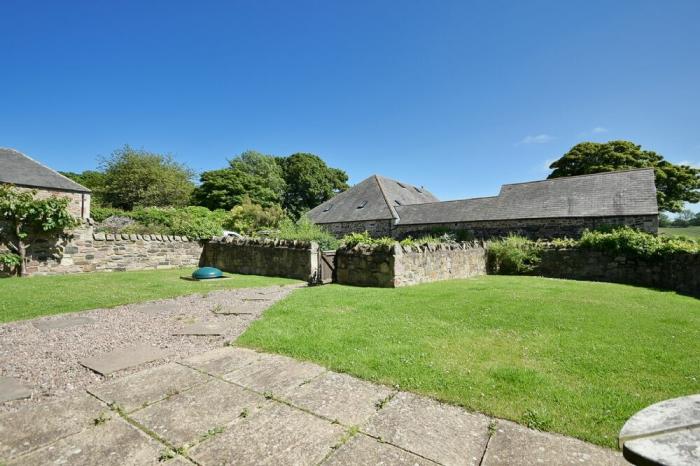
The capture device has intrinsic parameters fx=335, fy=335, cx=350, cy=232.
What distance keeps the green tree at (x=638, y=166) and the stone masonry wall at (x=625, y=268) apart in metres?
27.6

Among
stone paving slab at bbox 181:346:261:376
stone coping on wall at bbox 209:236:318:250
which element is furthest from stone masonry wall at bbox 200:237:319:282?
stone paving slab at bbox 181:346:261:376

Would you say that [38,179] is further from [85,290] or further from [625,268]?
[625,268]

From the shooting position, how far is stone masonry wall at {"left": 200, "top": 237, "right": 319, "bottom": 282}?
1163 centimetres

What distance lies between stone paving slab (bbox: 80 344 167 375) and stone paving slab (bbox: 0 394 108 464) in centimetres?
70

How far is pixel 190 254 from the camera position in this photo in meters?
15.1

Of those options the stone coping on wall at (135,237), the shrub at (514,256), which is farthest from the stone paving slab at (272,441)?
the shrub at (514,256)

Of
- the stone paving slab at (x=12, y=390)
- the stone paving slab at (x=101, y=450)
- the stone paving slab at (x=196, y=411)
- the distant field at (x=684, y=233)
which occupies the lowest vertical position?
the stone paving slab at (x=12, y=390)

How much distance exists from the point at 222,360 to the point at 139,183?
32492 mm

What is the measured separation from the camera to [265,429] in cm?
250

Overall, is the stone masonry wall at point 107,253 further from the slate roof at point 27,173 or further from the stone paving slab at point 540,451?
the stone paving slab at point 540,451

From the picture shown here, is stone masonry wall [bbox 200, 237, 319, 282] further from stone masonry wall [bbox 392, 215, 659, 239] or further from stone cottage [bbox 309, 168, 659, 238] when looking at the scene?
stone masonry wall [bbox 392, 215, 659, 239]

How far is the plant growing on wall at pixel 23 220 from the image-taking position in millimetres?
10359

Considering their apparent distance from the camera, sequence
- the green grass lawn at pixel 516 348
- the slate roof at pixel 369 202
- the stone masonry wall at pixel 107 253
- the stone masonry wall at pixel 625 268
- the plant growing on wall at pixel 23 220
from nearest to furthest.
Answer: the green grass lawn at pixel 516 348 < the stone masonry wall at pixel 625 268 < the plant growing on wall at pixel 23 220 < the stone masonry wall at pixel 107 253 < the slate roof at pixel 369 202

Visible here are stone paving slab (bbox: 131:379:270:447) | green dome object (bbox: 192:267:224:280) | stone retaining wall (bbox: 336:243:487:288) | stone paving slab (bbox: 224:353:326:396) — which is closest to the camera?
stone paving slab (bbox: 131:379:270:447)
